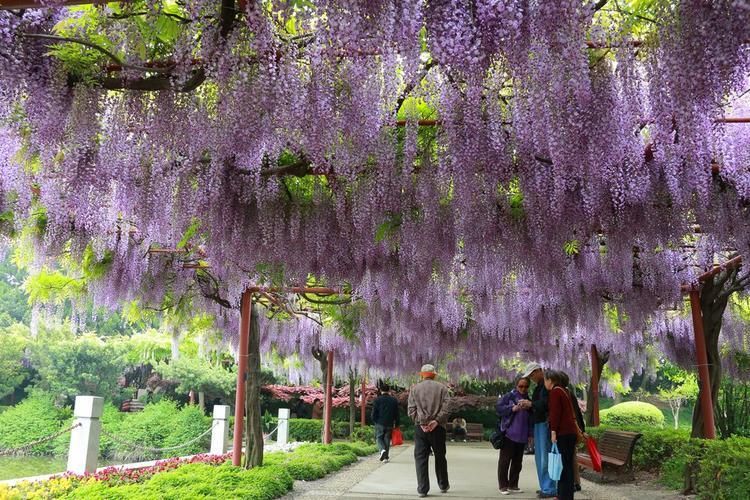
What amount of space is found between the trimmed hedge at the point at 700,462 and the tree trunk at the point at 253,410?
200 inches

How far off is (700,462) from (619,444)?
83.8 inches

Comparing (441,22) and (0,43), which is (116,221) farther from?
(441,22)

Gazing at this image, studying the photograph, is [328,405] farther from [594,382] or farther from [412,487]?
[412,487]

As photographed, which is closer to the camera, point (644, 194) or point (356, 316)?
point (644, 194)

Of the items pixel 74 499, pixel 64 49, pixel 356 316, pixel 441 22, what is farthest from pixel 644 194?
pixel 356 316

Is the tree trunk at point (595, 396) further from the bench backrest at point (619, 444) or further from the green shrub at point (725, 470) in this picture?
the green shrub at point (725, 470)

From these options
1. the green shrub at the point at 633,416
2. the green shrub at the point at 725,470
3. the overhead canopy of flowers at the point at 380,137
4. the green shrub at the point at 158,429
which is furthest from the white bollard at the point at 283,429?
the green shrub at the point at 633,416

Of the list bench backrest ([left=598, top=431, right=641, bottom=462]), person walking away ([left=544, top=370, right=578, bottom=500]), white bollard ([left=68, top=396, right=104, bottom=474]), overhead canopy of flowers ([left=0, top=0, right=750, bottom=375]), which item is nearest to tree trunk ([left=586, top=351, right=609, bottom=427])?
bench backrest ([left=598, top=431, right=641, bottom=462])

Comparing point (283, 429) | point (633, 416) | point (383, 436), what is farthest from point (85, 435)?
point (633, 416)

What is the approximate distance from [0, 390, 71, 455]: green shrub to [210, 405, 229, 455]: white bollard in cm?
673

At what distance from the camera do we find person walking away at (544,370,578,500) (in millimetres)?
5078

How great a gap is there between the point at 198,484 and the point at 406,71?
4.82 meters

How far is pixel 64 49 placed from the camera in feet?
10.2

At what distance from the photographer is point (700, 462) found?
20.1ft
